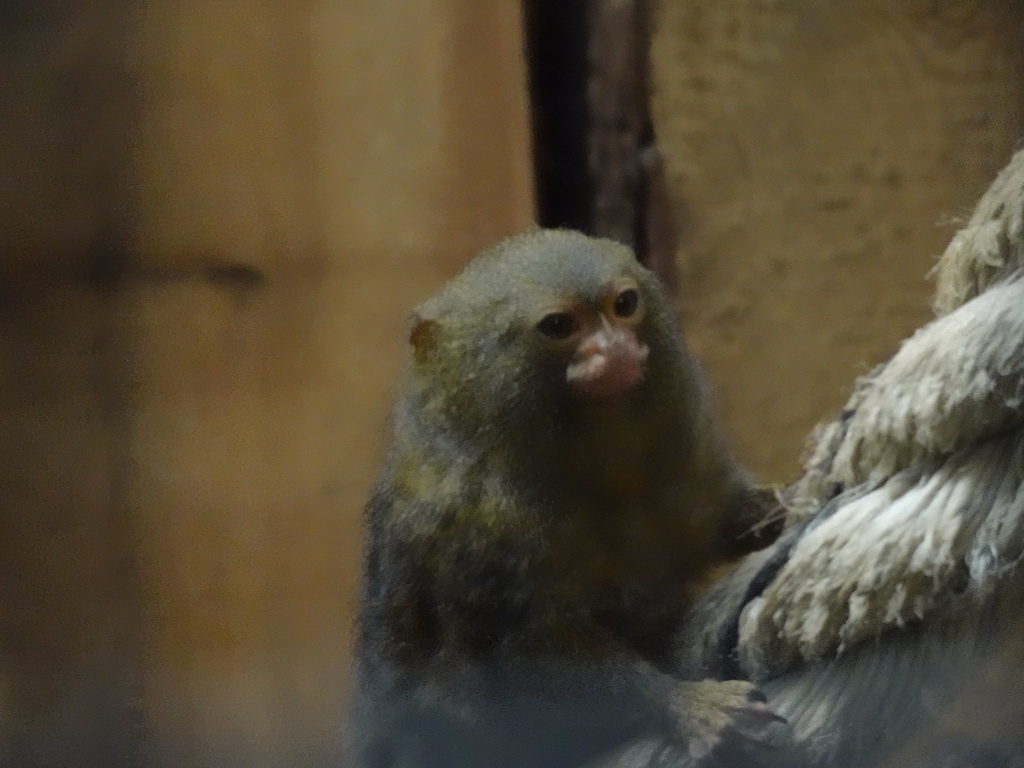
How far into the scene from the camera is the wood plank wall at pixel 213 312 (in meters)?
1.29

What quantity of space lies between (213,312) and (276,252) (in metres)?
0.11

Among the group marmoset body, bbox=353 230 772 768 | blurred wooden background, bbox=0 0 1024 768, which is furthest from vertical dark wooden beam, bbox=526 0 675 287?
marmoset body, bbox=353 230 772 768

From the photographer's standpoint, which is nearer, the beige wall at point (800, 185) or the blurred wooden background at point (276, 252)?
the blurred wooden background at point (276, 252)

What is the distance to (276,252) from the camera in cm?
146

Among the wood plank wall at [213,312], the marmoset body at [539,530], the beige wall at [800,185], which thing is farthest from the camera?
the beige wall at [800,185]

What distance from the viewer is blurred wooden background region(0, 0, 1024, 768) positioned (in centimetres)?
129

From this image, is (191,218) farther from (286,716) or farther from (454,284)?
(286,716)

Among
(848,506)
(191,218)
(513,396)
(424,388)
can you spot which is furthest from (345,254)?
(848,506)

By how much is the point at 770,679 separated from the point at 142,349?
813mm

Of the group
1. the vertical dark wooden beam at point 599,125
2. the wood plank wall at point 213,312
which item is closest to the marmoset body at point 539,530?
the wood plank wall at point 213,312

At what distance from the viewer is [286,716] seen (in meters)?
1.21

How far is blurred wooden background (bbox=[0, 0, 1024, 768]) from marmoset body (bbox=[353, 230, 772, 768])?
162 millimetres

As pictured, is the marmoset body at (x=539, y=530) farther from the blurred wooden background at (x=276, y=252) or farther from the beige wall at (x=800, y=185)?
the beige wall at (x=800, y=185)

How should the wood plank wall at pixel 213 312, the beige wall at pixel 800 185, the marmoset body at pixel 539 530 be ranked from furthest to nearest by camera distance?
1. the beige wall at pixel 800 185
2. the wood plank wall at pixel 213 312
3. the marmoset body at pixel 539 530
